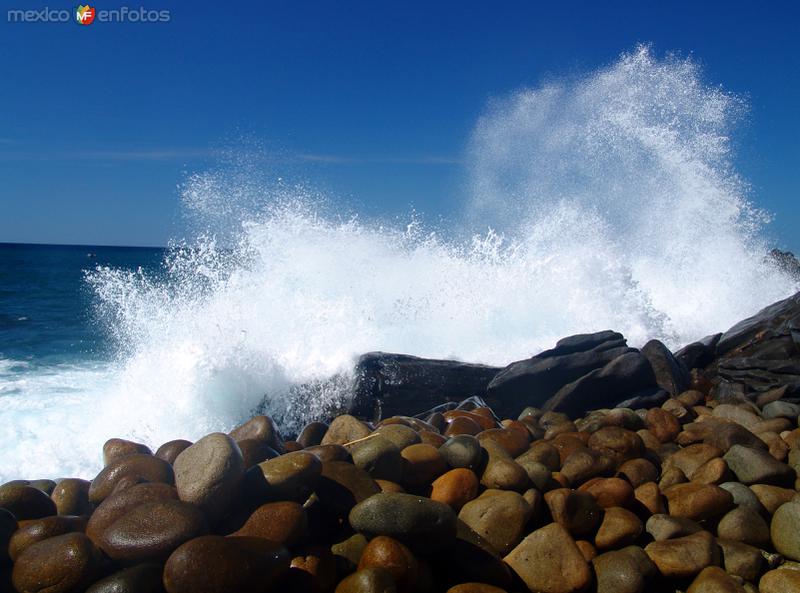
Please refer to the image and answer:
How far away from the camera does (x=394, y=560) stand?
10.0 feet

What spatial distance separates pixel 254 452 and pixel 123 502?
0.88 meters

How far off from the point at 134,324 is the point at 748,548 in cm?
919

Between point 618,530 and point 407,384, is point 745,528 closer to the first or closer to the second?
point 618,530

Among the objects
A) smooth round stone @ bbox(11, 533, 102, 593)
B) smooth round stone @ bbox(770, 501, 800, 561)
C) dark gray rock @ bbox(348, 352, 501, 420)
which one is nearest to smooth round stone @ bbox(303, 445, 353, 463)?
smooth round stone @ bbox(11, 533, 102, 593)

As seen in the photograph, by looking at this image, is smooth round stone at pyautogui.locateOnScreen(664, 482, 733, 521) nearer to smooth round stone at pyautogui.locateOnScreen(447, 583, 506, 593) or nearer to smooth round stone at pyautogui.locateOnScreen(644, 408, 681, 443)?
smooth round stone at pyautogui.locateOnScreen(644, 408, 681, 443)

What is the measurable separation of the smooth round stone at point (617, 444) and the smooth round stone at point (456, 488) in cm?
120

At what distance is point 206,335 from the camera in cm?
908

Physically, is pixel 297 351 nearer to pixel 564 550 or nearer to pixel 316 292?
pixel 316 292

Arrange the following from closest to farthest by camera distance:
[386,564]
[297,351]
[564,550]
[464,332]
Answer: [386,564] → [564,550] → [297,351] → [464,332]

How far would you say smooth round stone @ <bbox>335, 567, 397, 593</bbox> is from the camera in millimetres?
2896

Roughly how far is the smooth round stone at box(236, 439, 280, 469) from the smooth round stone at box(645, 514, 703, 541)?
7.50 ft

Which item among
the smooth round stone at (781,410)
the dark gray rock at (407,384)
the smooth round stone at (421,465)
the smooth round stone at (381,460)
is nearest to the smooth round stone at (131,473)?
the smooth round stone at (381,460)

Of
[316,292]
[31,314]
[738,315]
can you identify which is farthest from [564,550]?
[31,314]

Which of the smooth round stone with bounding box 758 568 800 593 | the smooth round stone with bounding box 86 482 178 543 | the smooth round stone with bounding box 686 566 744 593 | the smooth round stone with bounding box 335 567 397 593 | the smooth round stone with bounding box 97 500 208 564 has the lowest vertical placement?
the smooth round stone with bounding box 758 568 800 593
